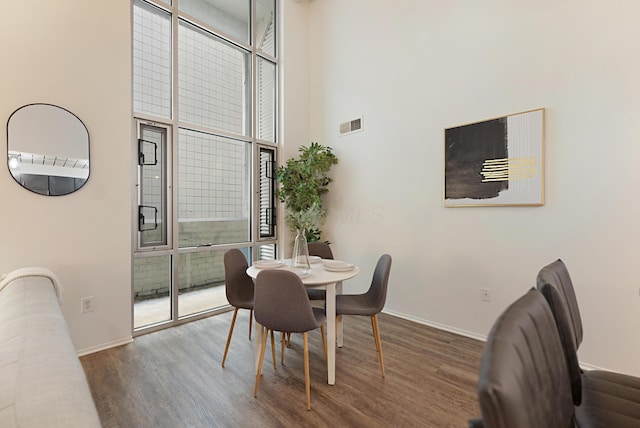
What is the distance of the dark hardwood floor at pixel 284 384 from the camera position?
180 cm

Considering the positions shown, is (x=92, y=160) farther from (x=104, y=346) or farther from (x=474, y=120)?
(x=474, y=120)

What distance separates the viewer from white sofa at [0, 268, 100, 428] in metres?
0.68

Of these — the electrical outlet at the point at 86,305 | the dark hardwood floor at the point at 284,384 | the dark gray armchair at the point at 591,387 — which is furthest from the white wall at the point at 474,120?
the electrical outlet at the point at 86,305

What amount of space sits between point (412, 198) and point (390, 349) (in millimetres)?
1684

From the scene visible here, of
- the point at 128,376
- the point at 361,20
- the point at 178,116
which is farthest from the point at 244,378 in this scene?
the point at 361,20

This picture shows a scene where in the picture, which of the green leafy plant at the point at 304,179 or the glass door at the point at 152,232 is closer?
the glass door at the point at 152,232

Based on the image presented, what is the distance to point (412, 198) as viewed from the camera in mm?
3393

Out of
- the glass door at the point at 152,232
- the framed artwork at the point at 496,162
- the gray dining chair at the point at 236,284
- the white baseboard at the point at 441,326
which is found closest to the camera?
the gray dining chair at the point at 236,284

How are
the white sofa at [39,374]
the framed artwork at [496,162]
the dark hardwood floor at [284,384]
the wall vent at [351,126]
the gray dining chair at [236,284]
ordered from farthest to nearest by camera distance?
1. the wall vent at [351,126]
2. the framed artwork at [496,162]
3. the gray dining chair at [236,284]
4. the dark hardwood floor at [284,384]
5. the white sofa at [39,374]

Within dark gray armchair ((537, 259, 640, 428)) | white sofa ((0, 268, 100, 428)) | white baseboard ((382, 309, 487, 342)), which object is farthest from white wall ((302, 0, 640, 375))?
white sofa ((0, 268, 100, 428))

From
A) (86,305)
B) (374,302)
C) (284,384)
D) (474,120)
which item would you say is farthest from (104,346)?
(474,120)

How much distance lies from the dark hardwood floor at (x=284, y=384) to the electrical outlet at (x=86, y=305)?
40 cm

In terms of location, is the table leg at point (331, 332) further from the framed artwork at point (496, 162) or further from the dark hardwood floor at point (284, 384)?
the framed artwork at point (496, 162)

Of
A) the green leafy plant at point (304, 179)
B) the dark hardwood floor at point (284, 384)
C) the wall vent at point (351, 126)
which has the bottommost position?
the dark hardwood floor at point (284, 384)
